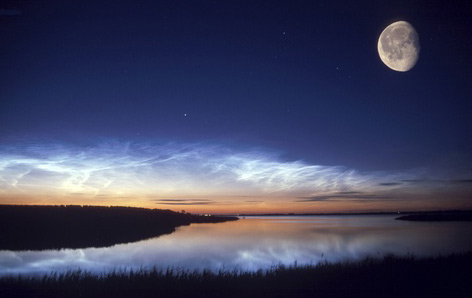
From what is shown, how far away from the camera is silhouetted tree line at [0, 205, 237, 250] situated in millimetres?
34719

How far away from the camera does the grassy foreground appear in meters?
12.3

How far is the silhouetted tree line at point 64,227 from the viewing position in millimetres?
34719

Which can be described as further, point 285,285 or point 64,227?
point 64,227

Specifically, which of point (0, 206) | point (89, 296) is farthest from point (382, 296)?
point (0, 206)

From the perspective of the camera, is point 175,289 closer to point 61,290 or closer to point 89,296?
point 89,296

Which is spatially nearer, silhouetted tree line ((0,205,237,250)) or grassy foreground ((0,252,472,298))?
grassy foreground ((0,252,472,298))

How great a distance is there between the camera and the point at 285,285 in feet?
45.6

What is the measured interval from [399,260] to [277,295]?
11.6 metres

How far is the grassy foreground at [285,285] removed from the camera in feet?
40.5

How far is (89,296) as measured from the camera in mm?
12000

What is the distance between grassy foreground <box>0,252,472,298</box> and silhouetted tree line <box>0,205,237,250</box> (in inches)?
904

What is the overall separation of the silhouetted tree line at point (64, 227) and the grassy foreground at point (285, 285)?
22.9 meters

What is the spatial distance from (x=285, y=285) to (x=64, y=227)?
41340 millimetres

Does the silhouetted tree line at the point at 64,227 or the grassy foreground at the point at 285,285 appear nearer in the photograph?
the grassy foreground at the point at 285,285
